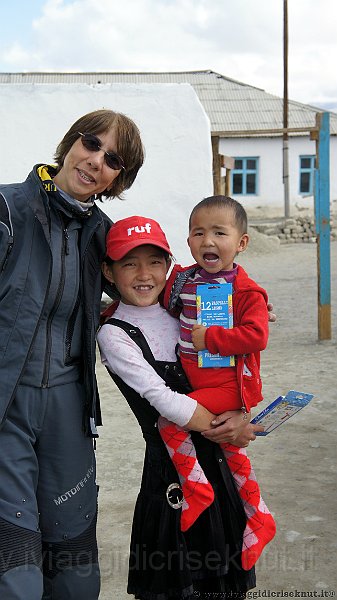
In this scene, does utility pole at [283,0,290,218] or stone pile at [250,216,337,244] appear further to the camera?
utility pole at [283,0,290,218]

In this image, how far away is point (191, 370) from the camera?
2312 mm

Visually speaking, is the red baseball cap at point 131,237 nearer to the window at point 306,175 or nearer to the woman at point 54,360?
the woman at point 54,360

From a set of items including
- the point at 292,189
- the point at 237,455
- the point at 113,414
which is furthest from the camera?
the point at 292,189

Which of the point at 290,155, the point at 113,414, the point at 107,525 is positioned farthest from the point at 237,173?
the point at 107,525

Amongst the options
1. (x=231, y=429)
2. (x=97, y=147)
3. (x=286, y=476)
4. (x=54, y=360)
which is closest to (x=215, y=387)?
(x=231, y=429)

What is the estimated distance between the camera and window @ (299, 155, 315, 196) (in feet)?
86.9

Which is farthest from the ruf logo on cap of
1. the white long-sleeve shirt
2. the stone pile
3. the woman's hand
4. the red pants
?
the stone pile

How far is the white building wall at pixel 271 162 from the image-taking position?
84.7 feet

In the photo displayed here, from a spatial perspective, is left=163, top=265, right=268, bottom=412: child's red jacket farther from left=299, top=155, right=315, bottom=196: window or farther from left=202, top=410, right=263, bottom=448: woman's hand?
left=299, top=155, right=315, bottom=196: window

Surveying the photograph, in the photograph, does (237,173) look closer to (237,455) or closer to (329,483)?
(329,483)

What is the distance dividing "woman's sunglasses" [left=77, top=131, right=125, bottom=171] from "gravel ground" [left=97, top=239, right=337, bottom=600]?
5.74ft

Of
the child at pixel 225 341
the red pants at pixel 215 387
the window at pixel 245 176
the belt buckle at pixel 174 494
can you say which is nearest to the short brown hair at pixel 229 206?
the child at pixel 225 341

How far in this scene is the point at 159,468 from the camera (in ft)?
7.82

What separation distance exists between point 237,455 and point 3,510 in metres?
0.73
